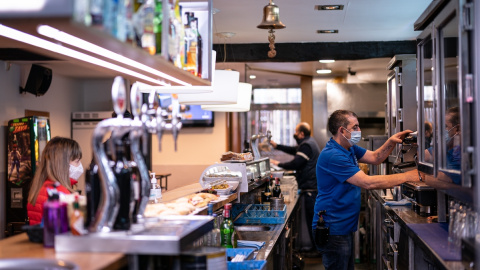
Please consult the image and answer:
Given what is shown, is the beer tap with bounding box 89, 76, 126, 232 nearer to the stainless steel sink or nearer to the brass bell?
the brass bell

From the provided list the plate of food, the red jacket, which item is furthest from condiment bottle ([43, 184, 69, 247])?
the plate of food

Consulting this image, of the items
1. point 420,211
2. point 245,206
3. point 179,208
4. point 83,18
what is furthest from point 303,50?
point 83,18

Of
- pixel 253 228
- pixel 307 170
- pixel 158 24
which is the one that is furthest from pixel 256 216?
pixel 307 170

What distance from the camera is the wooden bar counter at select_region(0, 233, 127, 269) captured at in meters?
2.28

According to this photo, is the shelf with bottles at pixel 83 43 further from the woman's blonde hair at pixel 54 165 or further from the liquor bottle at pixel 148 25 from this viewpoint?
the woman's blonde hair at pixel 54 165

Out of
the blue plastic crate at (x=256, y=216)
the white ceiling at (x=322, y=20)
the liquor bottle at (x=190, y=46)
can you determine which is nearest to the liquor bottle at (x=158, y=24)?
the liquor bottle at (x=190, y=46)

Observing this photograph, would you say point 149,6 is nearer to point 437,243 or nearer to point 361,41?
point 437,243

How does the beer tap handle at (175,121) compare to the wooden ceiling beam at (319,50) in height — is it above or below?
below

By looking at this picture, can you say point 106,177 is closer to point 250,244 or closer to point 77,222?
point 77,222

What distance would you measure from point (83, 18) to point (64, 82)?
9.90m

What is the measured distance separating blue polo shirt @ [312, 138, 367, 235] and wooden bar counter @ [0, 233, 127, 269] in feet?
9.79

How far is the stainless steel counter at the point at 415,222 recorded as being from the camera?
122 inches

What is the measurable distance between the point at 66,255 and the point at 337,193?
3251 millimetres

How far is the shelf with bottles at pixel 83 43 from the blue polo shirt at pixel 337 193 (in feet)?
5.55
